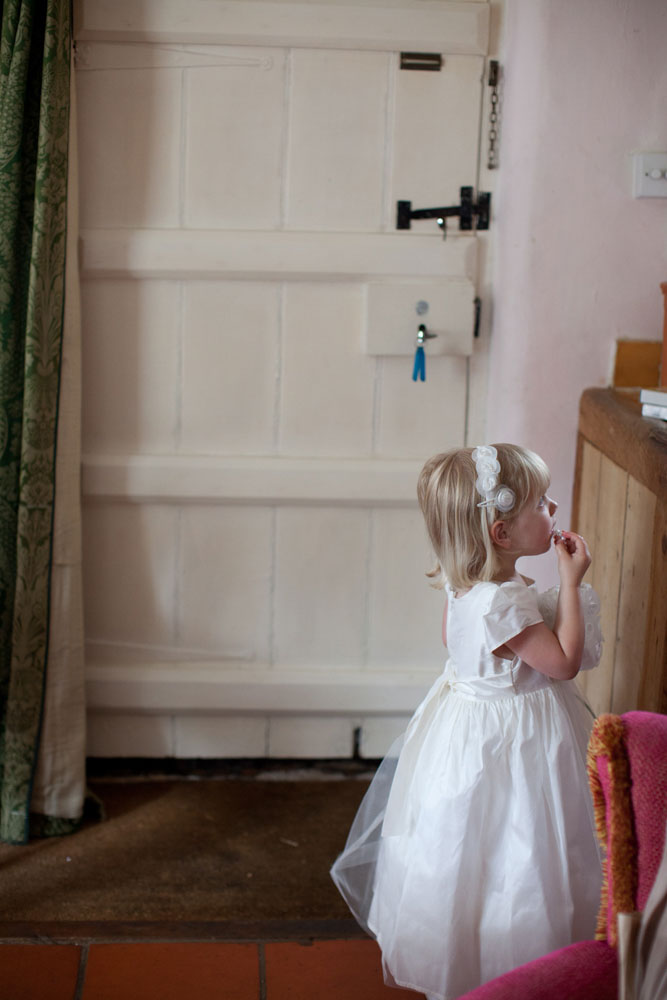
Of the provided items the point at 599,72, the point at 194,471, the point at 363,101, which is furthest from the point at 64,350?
the point at 599,72

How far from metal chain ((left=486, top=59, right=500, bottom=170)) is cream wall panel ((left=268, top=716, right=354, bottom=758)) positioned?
128 centimetres

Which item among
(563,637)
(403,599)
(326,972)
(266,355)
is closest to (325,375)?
(266,355)

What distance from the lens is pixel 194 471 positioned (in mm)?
2119

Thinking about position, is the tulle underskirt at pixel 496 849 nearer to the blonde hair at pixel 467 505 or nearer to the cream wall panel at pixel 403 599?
the blonde hair at pixel 467 505

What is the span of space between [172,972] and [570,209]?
1.58 meters

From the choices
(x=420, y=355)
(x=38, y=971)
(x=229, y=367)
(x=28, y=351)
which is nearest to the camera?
(x=38, y=971)

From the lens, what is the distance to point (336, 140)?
202 cm

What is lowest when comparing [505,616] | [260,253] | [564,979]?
[564,979]

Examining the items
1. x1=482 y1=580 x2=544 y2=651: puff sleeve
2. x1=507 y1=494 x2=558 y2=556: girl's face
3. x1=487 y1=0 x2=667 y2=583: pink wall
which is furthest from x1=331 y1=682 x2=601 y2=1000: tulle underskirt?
x1=487 y1=0 x2=667 y2=583: pink wall

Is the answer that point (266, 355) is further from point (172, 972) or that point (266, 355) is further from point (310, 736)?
point (172, 972)

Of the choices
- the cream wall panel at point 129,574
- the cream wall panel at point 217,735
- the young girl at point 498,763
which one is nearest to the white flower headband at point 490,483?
the young girl at point 498,763

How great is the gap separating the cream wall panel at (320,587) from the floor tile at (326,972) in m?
0.66

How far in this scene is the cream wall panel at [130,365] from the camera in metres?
2.08

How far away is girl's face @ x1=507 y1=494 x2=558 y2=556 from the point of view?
139 centimetres
